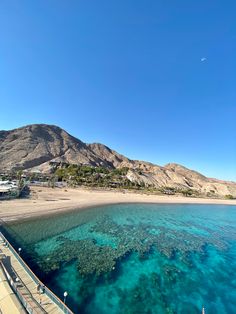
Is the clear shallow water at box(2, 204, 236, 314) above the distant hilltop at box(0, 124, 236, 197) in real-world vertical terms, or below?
below

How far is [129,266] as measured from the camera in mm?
16656

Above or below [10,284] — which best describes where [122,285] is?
below

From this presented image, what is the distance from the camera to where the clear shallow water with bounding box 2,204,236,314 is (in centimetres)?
1203

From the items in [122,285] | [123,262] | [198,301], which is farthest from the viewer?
[123,262]

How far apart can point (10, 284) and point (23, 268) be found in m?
2.15

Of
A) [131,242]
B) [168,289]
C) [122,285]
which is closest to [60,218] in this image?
[131,242]

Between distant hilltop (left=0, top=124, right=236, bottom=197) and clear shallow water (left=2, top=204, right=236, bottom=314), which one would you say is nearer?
clear shallow water (left=2, top=204, right=236, bottom=314)

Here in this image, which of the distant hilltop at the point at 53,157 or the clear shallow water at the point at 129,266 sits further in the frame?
the distant hilltop at the point at 53,157

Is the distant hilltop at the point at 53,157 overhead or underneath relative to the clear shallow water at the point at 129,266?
overhead

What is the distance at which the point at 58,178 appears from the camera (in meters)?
82.3

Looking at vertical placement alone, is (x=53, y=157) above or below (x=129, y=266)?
above

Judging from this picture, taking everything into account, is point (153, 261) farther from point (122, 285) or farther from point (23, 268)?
point (23, 268)

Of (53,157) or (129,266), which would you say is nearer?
(129,266)

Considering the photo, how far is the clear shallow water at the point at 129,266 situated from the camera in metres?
12.0
